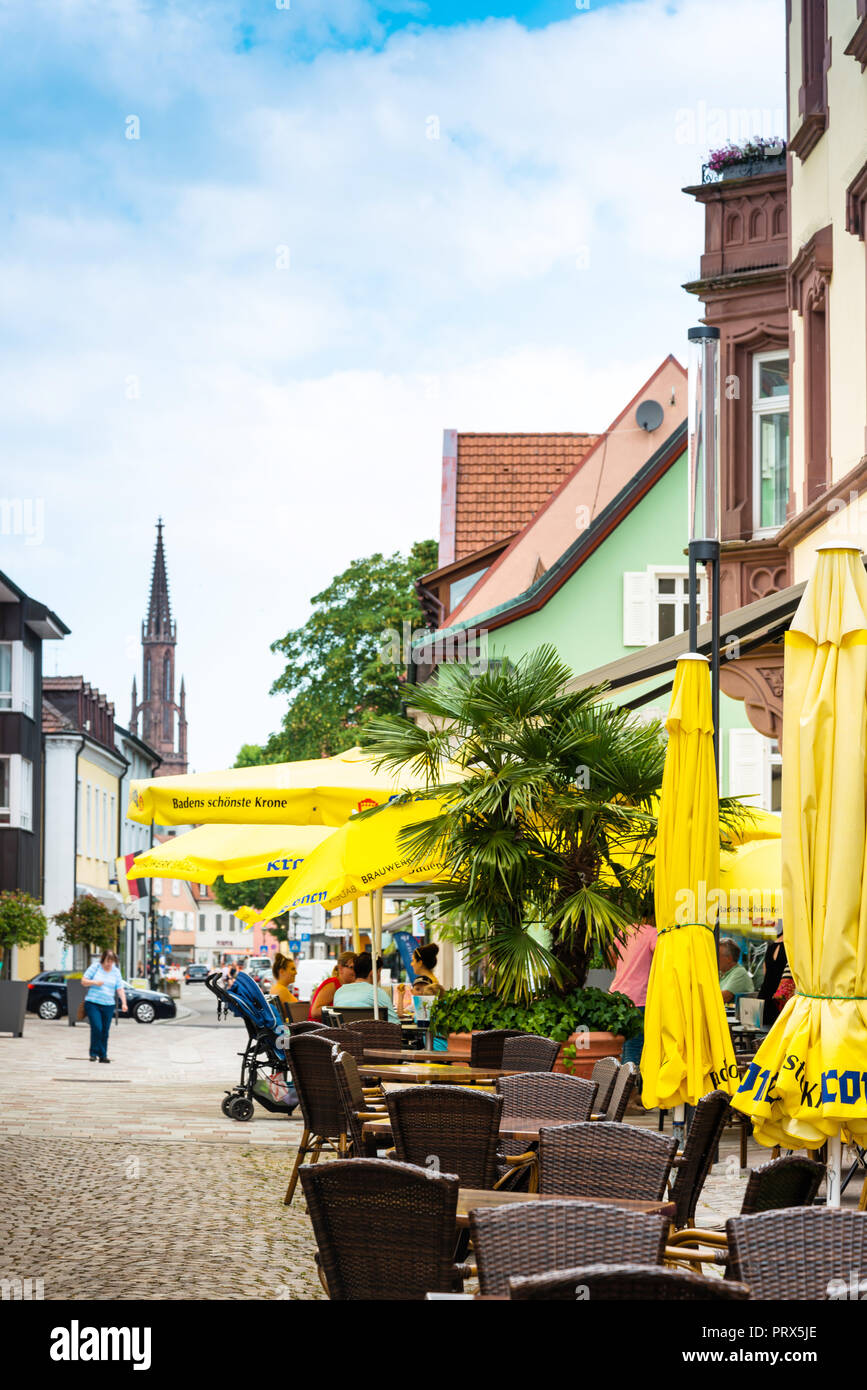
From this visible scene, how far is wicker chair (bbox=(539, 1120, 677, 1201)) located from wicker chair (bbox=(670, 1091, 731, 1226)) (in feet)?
1.85

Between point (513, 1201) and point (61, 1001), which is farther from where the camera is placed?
point (61, 1001)

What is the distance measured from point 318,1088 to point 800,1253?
526 centimetres

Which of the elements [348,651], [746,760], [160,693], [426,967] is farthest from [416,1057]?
[160,693]

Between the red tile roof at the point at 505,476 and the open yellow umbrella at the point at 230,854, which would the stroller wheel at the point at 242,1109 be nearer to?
the open yellow umbrella at the point at 230,854

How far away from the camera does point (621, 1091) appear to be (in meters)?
8.55

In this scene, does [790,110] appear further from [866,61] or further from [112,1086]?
[112,1086]

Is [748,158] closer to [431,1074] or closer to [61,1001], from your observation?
[431,1074]

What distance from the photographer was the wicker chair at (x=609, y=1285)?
3.65 metres

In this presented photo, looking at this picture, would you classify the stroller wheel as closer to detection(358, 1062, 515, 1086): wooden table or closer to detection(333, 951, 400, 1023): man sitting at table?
detection(333, 951, 400, 1023): man sitting at table

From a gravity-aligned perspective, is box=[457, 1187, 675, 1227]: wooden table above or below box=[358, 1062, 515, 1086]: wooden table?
above

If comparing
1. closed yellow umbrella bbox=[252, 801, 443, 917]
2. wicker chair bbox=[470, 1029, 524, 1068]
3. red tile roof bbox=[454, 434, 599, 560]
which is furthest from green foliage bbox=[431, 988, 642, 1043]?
red tile roof bbox=[454, 434, 599, 560]

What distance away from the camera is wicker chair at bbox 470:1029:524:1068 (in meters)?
11.5

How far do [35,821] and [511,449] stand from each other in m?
23.6

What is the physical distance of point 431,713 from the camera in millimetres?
14523
